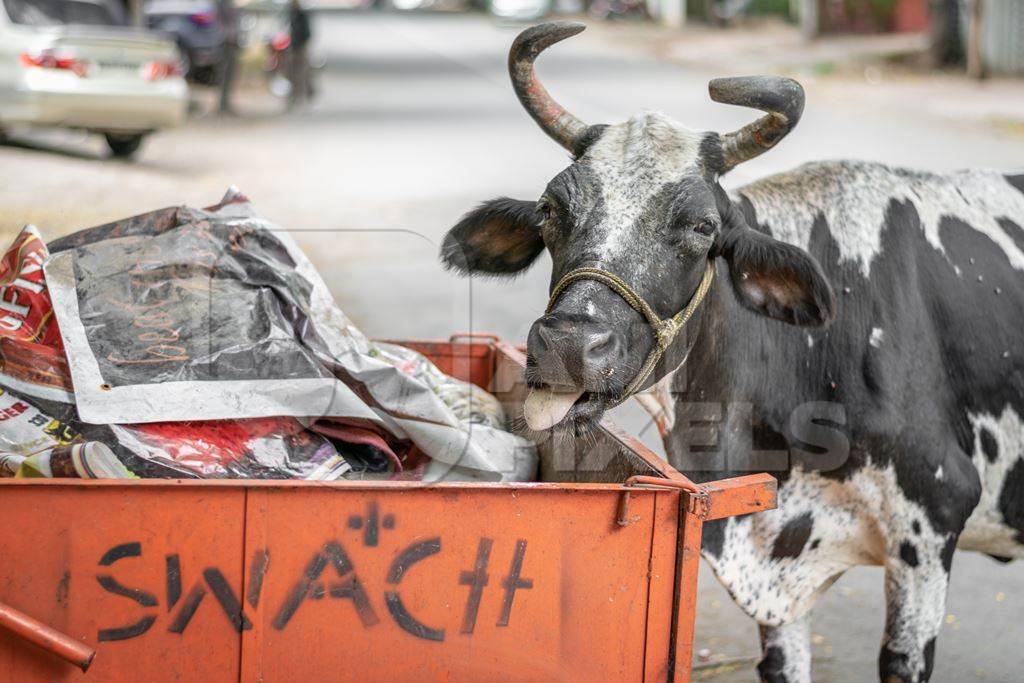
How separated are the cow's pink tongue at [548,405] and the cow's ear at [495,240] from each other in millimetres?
665

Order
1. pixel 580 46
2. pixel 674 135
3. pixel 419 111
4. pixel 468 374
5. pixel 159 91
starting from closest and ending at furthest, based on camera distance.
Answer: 1. pixel 674 135
2. pixel 468 374
3. pixel 159 91
4. pixel 419 111
5. pixel 580 46

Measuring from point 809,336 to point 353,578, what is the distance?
1.66 meters

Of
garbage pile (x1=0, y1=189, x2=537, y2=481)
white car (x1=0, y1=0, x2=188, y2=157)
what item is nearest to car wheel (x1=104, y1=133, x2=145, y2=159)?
white car (x1=0, y1=0, x2=188, y2=157)

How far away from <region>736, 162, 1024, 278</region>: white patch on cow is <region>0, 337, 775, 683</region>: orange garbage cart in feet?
3.86

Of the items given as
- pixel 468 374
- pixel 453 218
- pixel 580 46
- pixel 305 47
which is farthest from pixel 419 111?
pixel 468 374

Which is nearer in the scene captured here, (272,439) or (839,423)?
(272,439)

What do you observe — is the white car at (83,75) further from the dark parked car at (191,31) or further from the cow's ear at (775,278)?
the cow's ear at (775,278)

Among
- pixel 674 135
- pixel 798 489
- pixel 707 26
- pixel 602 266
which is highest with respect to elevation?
pixel 707 26

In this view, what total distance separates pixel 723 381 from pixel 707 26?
34.1m

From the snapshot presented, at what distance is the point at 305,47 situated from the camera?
20.0m

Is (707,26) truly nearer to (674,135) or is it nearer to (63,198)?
(63,198)

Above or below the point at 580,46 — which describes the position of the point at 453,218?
below

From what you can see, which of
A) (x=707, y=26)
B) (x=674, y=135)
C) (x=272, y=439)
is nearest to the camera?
(x=272, y=439)

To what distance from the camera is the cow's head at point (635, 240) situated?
300 cm
